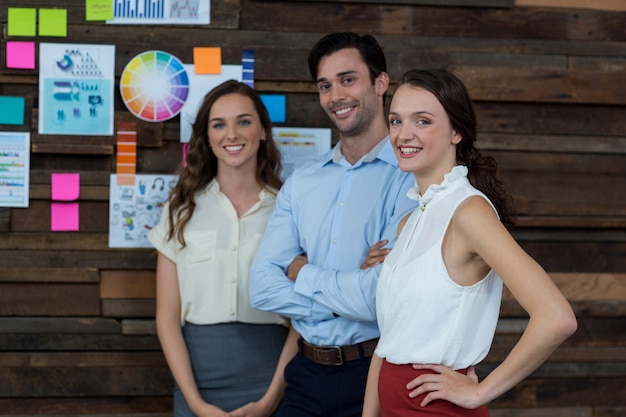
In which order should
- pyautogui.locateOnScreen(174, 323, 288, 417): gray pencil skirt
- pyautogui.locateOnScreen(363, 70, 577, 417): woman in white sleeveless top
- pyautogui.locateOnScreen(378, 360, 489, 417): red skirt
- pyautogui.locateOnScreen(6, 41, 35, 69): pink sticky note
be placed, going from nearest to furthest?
pyautogui.locateOnScreen(363, 70, 577, 417): woman in white sleeveless top
pyautogui.locateOnScreen(378, 360, 489, 417): red skirt
pyautogui.locateOnScreen(174, 323, 288, 417): gray pencil skirt
pyautogui.locateOnScreen(6, 41, 35, 69): pink sticky note

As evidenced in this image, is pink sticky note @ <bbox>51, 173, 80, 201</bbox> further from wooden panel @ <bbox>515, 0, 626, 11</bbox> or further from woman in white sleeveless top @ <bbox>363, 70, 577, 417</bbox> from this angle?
wooden panel @ <bbox>515, 0, 626, 11</bbox>

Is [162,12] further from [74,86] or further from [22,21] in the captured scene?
[22,21]

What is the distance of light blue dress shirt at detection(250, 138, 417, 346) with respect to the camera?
3.00 metres

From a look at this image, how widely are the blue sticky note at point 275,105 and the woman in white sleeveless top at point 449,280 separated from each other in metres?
1.48

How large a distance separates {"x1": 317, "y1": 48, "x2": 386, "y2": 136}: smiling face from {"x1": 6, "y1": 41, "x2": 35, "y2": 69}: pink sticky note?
143cm

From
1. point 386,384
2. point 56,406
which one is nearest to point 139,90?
point 56,406

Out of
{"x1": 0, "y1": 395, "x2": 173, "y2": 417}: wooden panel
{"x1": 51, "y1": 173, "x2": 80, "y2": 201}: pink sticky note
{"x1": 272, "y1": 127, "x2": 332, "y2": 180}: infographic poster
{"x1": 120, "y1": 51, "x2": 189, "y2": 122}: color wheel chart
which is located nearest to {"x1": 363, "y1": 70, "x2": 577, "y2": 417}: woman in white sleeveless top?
{"x1": 272, "y1": 127, "x2": 332, "y2": 180}: infographic poster

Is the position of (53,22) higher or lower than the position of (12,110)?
higher

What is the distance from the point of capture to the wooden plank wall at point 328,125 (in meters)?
3.90

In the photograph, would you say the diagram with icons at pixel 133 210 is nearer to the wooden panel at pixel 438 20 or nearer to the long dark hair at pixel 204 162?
the long dark hair at pixel 204 162

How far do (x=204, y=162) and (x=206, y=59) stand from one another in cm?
58

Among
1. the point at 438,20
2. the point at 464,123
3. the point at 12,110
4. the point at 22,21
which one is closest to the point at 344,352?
the point at 464,123

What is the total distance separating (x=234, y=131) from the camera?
3473 millimetres

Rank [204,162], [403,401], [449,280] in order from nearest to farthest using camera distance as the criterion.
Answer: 1. [449,280]
2. [403,401]
3. [204,162]
